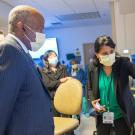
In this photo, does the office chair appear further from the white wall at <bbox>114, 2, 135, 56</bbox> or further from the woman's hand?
the white wall at <bbox>114, 2, 135, 56</bbox>

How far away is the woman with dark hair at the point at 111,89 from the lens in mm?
1996

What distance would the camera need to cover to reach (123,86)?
2.02 meters

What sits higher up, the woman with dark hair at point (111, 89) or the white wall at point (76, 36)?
the white wall at point (76, 36)

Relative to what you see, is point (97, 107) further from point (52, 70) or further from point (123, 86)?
point (52, 70)

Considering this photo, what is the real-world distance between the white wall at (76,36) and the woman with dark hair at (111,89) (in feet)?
23.7

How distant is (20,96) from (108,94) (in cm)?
96

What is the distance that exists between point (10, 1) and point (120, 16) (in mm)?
2346

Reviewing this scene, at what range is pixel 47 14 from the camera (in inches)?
276

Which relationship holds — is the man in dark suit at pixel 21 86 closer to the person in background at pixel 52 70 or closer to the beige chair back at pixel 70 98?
the beige chair back at pixel 70 98

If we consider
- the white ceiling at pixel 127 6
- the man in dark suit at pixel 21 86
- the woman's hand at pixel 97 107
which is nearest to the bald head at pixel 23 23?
the man in dark suit at pixel 21 86

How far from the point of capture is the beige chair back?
2.12m

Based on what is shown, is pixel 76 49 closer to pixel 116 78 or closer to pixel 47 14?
pixel 47 14

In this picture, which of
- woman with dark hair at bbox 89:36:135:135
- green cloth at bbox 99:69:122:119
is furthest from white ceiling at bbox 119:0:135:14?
green cloth at bbox 99:69:122:119

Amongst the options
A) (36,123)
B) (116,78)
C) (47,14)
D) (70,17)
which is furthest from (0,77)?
(70,17)
